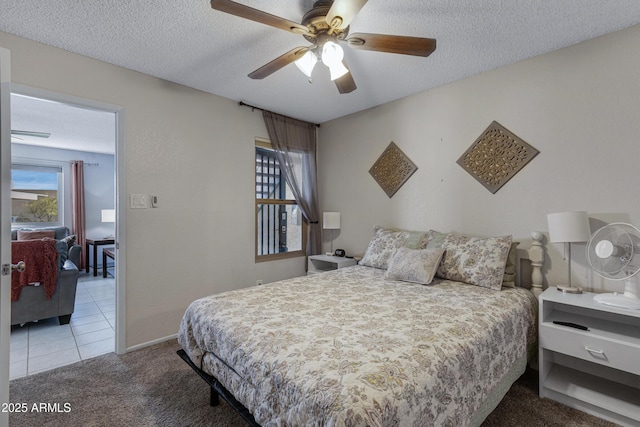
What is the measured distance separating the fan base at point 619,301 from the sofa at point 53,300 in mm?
4569

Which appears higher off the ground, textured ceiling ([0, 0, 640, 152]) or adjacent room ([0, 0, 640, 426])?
textured ceiling ([0, 0, 640, 152])

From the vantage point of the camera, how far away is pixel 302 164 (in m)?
4.02

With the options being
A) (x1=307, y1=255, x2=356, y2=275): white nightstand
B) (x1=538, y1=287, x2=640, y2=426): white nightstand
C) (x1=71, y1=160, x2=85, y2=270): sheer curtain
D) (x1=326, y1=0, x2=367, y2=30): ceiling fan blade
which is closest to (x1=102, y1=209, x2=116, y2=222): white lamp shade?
(x1=71, y1=160, x2=85, y2=270): sheer curtain

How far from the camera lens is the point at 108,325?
319 centimetres

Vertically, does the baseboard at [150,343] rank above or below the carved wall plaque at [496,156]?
below

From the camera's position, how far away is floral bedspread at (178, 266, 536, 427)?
102 centimetres

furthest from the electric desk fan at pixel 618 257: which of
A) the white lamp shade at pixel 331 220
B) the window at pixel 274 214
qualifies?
the window at pixel 274 214

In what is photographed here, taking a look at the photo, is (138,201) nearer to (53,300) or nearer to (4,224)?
(4,224)

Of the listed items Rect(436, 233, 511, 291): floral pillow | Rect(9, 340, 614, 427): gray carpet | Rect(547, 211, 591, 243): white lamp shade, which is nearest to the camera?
Rect(9, 340, 614, 427): gray carpet

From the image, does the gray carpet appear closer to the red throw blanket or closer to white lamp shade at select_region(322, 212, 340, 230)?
the red throw blanket

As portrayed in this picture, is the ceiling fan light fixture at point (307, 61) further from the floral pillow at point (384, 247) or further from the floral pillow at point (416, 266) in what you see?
the floral pillow at point (384, 247)

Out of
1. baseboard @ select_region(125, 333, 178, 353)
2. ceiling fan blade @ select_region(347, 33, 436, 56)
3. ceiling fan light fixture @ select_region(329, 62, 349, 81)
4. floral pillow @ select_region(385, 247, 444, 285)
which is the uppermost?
ceiling fan blade @ select_region(347, 33, 436, 56)

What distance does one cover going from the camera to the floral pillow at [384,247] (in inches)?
111

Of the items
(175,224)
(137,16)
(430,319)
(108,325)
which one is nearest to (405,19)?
(137,16)
